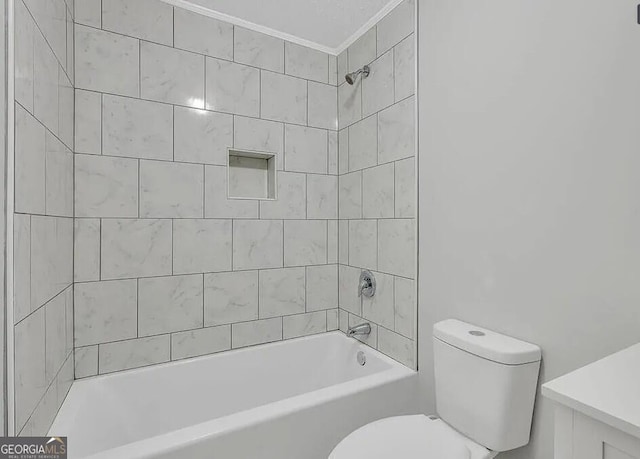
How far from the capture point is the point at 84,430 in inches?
54.9

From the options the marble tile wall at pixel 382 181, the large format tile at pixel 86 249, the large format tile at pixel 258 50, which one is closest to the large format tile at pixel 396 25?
the marble tile wall at pixel 382 181

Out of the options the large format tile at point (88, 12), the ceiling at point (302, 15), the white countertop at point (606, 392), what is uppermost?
the ceiling at point (302, 15)

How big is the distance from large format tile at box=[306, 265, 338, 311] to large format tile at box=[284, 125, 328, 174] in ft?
2.17

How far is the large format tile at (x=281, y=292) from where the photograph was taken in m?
2.07

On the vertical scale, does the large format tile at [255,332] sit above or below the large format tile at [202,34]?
below

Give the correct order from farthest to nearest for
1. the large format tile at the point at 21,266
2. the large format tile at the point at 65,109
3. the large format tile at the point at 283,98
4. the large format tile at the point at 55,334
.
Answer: the large format tile at the point at 283,98 < the large format tile at the point at 65,109 < the large format tile at the point at 55,334 < the large format tile at the point at 21,266

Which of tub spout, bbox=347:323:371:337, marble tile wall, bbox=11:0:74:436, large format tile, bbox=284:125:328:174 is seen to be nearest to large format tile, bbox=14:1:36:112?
marble tile wall, bbox=11:0:74:436

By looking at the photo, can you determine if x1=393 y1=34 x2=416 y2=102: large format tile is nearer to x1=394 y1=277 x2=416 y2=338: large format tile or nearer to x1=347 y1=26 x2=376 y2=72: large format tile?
x1=347 y1=26 x2=376 y2=72: large format tile

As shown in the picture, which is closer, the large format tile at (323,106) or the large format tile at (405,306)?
the large format tile at (405,306)

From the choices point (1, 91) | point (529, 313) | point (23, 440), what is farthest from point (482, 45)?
point (23, 440)

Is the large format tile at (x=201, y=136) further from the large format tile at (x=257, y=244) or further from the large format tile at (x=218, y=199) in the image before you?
the large format tile at (x=257, y=244)

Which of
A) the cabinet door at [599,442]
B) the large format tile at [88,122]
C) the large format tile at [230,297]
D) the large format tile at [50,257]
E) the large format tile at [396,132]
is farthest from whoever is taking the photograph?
the large format tile at [230,297]

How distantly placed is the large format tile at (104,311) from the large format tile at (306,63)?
157 cm

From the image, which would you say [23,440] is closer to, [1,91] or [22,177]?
[22,177]
